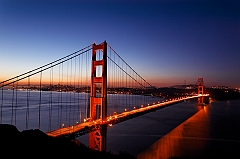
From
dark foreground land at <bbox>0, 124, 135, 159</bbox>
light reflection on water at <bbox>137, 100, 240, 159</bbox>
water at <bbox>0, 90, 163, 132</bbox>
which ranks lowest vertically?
light reflection on water at <bbox>137, 100, 240, 159</bbox>

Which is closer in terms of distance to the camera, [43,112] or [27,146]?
[27,146]

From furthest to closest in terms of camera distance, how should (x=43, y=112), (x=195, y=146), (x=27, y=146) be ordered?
1. (x=43, y=112)
2. (x=195, y=146)
3. (x=27, y=146)

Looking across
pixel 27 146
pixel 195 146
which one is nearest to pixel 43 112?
pixel 195 146

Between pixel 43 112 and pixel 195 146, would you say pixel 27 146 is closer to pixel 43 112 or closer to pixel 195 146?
pixel 195 146

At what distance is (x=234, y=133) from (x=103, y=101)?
51.2 feet

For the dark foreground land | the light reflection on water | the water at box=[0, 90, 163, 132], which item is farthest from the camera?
the water at box=[0, 90, 163, 132]

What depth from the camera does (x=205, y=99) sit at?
178 feet

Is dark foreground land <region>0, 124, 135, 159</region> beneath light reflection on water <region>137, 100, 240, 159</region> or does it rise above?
above

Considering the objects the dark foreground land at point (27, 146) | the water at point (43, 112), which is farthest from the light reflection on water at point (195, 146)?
the dark foreground land at point (27, 146)

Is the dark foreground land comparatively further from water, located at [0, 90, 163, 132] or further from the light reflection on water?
the light reflection on water

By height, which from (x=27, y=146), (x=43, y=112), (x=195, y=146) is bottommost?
(x=195, y=146)

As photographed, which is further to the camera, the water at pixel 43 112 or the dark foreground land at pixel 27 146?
the water at pixel 43 112

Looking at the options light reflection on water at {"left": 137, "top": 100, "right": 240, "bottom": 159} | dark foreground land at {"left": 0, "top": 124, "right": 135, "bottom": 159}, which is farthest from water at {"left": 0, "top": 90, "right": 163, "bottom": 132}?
light reflection on water at {"left": 137, "top": 100, "right": 240, "bottom": 159}

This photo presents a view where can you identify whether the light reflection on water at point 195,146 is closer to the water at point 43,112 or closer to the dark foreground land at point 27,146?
the water at point 43,112
